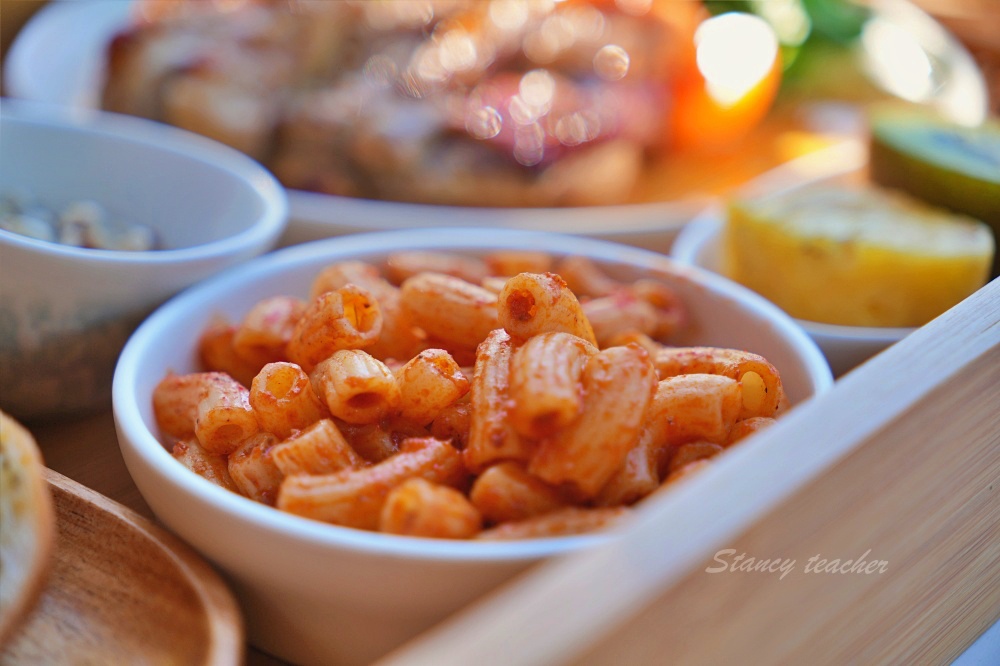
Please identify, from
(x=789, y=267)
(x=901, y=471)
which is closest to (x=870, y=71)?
(x=789, y=267)

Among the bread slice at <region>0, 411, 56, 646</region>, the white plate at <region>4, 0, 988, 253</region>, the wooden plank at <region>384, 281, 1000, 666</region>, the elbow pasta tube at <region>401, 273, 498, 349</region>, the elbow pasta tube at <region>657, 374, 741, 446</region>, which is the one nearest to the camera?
the wooden plank at <region>384, 281, 1000, 666</region>

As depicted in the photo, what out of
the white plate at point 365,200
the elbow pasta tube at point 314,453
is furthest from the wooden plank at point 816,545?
the white plate at point 365,200

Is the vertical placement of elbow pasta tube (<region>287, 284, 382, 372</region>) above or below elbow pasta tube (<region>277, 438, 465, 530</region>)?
above

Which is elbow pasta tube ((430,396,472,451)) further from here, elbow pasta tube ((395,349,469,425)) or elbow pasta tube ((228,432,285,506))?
elbow pasta tube ((228,432,285,506))

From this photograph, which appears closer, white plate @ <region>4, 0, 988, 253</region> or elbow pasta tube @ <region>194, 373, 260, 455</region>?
elbow pasta tube @ <region>194, 373, 260, 455</region>

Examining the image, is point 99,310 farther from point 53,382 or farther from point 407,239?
point 407,239

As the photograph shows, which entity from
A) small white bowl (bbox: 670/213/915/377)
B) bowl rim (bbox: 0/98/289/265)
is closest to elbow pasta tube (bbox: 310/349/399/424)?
bowl rim (bbox: 0/98/289/265)

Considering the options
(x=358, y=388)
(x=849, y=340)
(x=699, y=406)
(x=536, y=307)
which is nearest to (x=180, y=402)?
(x=358, y=388)
